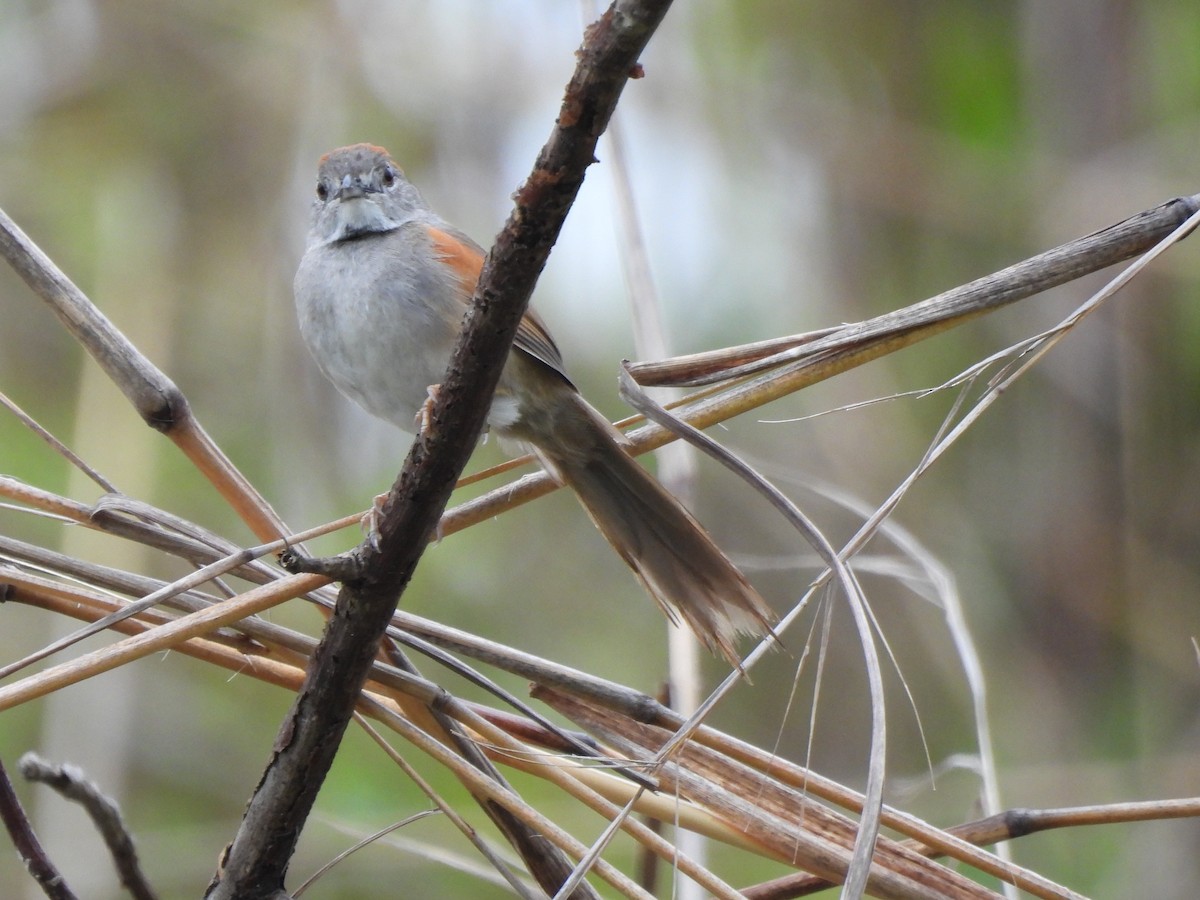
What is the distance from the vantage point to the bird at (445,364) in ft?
9.08

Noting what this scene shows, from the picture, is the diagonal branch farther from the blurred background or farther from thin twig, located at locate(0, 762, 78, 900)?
the blurred background

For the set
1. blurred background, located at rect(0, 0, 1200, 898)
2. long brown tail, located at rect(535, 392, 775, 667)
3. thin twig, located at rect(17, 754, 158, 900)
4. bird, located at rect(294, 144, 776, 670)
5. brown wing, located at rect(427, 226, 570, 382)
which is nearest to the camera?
thin twig, located at rect(17, 754, 158, 900)

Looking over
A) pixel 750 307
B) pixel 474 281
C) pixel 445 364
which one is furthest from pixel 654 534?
pixel 750 307

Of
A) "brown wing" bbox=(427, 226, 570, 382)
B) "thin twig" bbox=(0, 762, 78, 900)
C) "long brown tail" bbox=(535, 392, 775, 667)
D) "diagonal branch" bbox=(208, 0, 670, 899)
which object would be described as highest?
"brown wing" bbox=(427, 226, 570, 382)

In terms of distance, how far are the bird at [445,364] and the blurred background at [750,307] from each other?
5.92 ft

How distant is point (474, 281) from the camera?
3.26 metres

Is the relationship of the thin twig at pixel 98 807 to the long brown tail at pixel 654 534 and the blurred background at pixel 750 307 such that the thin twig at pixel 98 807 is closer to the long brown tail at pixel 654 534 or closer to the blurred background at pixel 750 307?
the long brown tail at pixel 654 534

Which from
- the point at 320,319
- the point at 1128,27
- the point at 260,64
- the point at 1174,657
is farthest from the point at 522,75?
Result: the point at 1174,657

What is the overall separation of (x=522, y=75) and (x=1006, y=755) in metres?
3.95

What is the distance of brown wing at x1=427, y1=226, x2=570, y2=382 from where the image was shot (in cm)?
310

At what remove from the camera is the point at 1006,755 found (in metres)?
5.45

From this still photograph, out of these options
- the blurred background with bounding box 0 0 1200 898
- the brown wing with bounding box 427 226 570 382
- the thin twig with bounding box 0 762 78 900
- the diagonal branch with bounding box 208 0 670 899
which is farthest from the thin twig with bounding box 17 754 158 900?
the blurred background with bounding box 0 0 1200 898

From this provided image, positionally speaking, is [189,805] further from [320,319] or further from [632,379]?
[632,379]

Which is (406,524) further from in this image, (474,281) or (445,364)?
(474,281)
